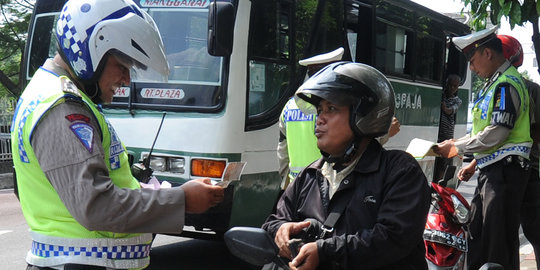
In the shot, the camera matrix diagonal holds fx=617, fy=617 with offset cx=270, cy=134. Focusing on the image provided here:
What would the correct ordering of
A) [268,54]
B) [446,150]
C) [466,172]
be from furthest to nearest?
[268,54], [466,172], [446,150]

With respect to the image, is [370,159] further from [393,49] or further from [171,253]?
[393,49]

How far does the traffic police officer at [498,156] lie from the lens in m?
4.30

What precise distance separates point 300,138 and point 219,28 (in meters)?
1.18

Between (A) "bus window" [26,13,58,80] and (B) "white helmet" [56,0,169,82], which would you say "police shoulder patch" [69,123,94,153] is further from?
(A) "bus window" [26,13,58,80]

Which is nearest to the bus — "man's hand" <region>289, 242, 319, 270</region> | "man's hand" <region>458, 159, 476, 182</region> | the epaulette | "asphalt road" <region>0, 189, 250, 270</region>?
"asphalt road" <region>0, 189, 250, 270</region>

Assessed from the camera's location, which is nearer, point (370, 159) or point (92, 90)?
point (92, 90)

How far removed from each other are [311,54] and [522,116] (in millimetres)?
2635

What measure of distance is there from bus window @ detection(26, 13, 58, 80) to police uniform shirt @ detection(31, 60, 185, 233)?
4835mm

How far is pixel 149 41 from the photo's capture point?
2.17 meters

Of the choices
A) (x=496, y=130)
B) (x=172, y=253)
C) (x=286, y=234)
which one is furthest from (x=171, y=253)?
(x=286, y=234)

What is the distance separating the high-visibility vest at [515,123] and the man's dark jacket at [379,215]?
228 cm

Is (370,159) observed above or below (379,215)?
above

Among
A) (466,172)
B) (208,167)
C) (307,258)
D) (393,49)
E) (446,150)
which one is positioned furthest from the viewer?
(393,49)

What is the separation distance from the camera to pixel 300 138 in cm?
455
